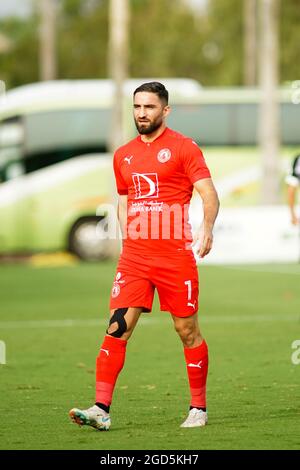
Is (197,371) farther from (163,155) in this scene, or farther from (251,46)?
(251,46)

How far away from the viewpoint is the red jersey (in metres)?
9.30

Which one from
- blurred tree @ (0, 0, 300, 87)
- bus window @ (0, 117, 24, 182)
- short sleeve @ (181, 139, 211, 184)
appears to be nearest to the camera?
Answer: short sleeve @ (181, 139, 211, 184)

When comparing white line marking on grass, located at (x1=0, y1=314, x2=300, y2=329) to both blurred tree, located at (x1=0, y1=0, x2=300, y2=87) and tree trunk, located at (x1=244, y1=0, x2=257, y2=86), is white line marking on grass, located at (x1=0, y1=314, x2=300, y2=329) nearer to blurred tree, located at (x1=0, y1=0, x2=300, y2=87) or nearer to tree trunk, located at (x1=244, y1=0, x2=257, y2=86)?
tree trunk, located at (x1=244, y1=0, x2=257, y2=86)

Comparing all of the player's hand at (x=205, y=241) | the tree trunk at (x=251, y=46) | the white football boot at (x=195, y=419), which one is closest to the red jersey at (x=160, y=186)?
the player's hand at (x=205, y=241)

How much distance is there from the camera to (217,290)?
74.6ft

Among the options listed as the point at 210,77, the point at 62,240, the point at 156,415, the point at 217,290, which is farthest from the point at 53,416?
the point at 210,77

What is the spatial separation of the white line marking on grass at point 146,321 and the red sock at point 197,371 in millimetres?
7486

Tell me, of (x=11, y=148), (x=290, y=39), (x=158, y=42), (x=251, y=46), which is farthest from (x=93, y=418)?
(x=158, y=42)

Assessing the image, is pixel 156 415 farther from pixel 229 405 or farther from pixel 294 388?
pixel 294 388

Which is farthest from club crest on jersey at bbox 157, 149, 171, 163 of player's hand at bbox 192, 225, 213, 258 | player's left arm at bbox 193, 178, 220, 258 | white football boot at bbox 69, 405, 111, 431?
white football boot at bbox 69, 405, 111, 431

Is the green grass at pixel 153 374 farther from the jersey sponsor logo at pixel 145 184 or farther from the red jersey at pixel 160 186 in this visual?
the jersey sponsor logo at pixel 145 184

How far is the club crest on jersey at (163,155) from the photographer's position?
30.5 ft

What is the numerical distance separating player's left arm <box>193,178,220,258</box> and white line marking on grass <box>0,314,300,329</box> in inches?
313

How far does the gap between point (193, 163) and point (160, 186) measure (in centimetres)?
28
